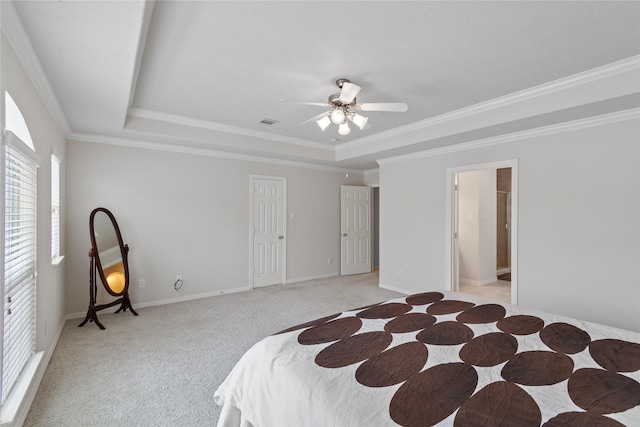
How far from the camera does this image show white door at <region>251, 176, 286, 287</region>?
210 inches

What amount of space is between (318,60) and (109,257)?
356 centimetres

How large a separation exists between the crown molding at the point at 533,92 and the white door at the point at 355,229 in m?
2.21

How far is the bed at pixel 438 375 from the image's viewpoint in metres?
1.10

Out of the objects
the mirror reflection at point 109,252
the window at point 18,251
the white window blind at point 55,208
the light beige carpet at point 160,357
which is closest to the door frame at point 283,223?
the light beige carpet at point 160,357

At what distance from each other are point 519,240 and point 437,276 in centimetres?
126

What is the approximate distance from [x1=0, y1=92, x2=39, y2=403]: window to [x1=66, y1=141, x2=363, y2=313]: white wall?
5.91 feet

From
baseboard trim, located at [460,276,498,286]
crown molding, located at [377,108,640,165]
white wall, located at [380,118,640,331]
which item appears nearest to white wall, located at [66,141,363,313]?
crown molding, located at [377,108,640,165]

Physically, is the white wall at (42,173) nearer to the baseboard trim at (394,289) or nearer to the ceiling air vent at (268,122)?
the ceiling air vent at (268,122)

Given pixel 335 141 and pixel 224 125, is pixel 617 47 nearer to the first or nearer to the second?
pixel 335 141

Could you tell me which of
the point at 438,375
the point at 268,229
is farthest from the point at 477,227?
the point at 438,375

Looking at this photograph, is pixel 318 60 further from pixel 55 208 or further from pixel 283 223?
pixel 283 223

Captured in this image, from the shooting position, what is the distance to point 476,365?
4.53 feet

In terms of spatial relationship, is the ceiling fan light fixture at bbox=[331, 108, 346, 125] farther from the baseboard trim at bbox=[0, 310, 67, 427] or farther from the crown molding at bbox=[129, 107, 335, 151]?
the baseboard trim at bbox=[0, 310, 67, 427]

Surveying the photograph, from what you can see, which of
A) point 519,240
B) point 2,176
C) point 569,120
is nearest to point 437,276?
point 519,240
